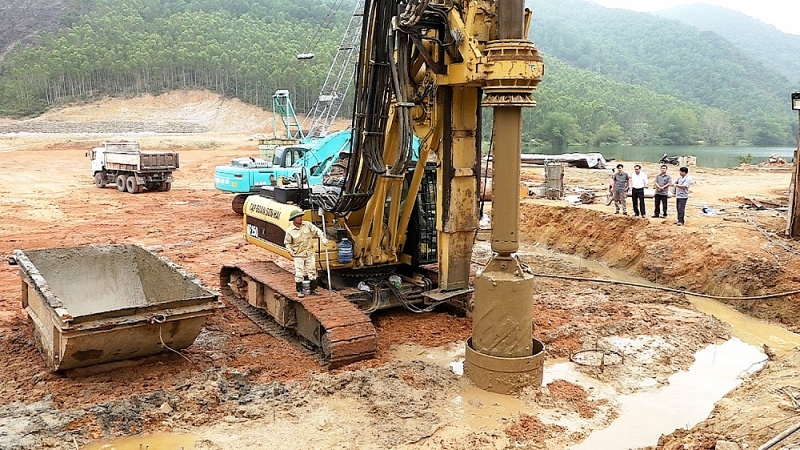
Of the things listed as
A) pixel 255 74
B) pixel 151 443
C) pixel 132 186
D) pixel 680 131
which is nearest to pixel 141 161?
pixel 132 186

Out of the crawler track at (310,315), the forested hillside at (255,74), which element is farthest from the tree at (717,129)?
the crawler track at (310,315)

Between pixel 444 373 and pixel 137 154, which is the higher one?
pixel 137 154

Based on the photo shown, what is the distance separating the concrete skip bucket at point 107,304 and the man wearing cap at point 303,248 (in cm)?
124

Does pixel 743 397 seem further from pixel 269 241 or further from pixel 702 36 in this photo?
pixel 702 36

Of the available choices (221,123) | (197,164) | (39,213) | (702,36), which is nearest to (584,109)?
(221,123)

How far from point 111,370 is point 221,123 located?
5875 cm

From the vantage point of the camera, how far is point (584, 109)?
260ft

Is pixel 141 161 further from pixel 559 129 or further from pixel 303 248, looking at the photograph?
pixel 559 129

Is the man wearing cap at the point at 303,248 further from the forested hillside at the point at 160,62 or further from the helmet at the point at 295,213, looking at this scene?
the forested hillside at the point at 160,62

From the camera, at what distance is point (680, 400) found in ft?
22.8

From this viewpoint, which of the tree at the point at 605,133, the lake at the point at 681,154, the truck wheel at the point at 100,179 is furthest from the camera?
the tree at the point at 605,133

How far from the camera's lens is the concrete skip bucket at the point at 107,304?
21.1ft

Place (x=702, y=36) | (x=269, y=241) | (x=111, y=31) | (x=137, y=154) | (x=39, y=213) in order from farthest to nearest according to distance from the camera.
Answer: (x=702, y=36)
(x=111, y=31)
(x=137, y=154)
(x=39, y=213)
(x=269, y=241)

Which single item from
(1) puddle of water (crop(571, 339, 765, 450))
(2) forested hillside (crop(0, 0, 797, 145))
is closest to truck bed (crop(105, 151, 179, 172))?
(1) puddle of water (crop(571, 339, 765, 450))
